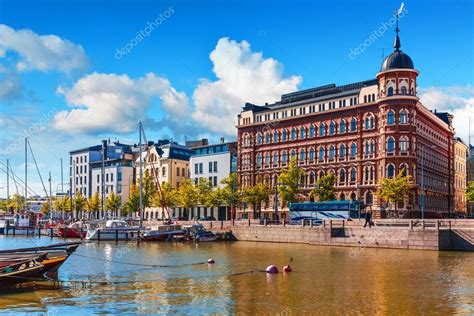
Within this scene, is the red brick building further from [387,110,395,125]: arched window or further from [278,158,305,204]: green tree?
[278,158,305,204]: green tree

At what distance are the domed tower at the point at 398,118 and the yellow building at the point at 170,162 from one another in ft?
198

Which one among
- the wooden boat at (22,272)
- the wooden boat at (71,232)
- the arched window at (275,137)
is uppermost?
the arched window at (275,137)

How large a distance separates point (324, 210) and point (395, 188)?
10.9 metres

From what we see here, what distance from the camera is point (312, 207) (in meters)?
92.8

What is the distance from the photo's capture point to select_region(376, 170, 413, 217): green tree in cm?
8862

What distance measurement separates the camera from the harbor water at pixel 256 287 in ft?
100

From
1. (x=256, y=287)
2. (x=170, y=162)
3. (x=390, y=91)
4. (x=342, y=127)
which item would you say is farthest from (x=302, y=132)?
(x=256, y=287)

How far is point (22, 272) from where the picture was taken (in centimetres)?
3600

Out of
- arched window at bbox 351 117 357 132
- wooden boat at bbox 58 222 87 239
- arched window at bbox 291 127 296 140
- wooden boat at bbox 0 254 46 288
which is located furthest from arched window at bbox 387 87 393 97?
wooden boat at bbox 0 254 46 288

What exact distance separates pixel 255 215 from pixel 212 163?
69.3 ft

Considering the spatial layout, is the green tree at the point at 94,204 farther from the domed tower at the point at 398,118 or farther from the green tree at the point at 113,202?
the domed tower at the point at 398,118

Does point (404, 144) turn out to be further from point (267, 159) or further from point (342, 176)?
point (267, 159)

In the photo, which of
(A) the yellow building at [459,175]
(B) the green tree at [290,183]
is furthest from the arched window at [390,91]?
(A) the yellow building at [459,175]

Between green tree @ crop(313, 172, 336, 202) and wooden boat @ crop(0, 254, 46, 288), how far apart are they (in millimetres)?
67773
